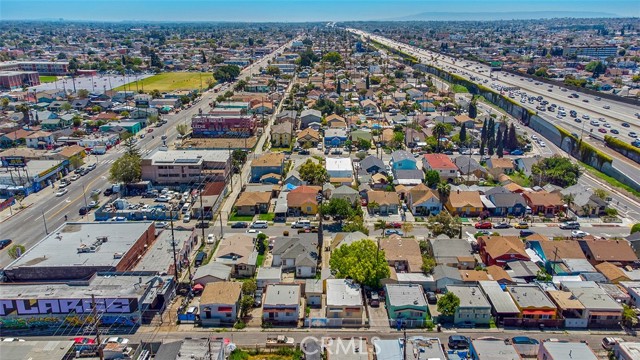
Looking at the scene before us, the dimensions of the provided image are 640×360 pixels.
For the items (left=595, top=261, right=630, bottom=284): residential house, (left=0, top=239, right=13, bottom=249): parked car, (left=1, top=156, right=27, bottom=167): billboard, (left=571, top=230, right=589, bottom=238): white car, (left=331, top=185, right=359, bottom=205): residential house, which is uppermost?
(left=1, top=156, right=27, bottom=167): billboard

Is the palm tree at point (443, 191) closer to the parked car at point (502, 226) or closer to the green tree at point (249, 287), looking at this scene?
the parked car at point (502, 226)

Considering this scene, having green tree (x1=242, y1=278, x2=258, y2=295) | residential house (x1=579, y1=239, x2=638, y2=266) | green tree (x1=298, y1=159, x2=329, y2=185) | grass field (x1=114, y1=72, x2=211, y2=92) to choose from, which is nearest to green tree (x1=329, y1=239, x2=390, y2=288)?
green tree (x1=242, y1=278, x2=258, y2=295)

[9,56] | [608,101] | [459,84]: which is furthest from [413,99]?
[9,56]

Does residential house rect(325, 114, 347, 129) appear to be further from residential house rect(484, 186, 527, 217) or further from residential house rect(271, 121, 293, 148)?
residential house rect(484, 186, 527, 217)

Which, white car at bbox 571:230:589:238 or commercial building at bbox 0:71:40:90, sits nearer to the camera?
white car at bbox 571:230:589:238

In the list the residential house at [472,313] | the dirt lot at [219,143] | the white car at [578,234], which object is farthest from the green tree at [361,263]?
the dirt lot at [219,143]

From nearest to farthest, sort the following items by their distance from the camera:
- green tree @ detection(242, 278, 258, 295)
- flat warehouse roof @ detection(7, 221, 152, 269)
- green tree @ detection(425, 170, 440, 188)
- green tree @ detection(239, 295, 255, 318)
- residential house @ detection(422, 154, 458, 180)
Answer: green tree @ detection(239, 295, 255, 318) < green tree @ detection(242, 278, 258, 295) < flat warehouse roof @ detection(7, 221, 152, 269) < green tree @ detection(425, 170, 440, 188) < residential house @ detection(422, 154, 458, 180)
